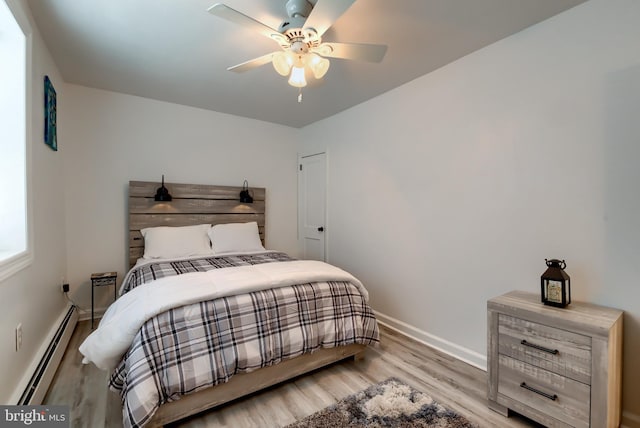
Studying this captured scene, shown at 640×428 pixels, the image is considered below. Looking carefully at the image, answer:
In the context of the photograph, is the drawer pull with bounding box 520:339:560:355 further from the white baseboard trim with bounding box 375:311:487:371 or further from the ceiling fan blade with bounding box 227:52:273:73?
the ceiling fan blade with bounding box 227:52:273:73

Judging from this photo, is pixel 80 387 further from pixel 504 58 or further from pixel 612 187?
pixel 504 58

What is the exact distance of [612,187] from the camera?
1642 mm

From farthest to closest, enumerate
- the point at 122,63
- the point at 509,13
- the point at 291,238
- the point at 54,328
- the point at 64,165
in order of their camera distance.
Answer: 1. the point at 291,238
2. the point at 64,165
3. the point at 122,63
4. the point at 54,328
5. the point at 509,13

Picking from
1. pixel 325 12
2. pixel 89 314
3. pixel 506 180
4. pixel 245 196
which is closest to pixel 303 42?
pixel 325 12

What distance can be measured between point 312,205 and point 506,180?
2.47 metres

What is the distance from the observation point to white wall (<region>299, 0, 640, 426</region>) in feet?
5.30

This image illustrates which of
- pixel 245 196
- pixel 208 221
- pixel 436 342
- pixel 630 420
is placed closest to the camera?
pixel 630 420

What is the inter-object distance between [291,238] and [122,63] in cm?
282

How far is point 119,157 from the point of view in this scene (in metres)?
3.17

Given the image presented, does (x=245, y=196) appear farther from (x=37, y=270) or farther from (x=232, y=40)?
(x=37, y=270)

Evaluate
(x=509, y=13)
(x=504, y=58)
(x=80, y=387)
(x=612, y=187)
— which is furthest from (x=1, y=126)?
(x=612, y=187)

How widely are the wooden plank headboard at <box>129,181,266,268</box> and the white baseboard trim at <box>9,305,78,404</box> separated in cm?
90

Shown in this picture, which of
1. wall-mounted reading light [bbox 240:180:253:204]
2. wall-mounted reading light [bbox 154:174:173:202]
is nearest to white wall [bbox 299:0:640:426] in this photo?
wall-mounted reading light [bbox 240:180:253:204]

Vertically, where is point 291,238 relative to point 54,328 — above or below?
above
